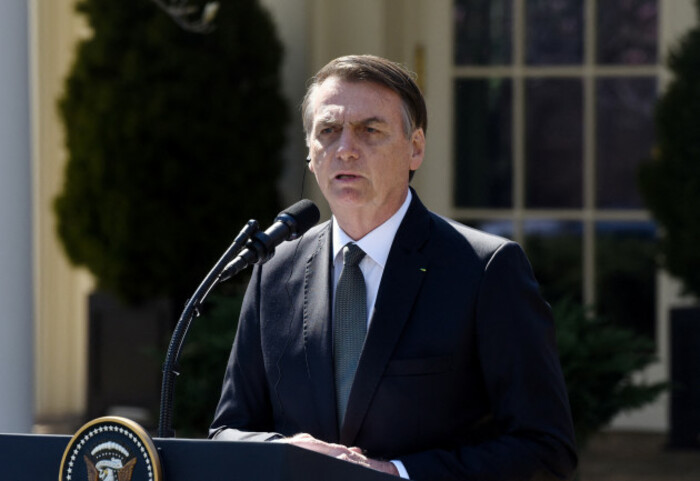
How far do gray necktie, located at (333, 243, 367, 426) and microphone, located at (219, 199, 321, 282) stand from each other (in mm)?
167

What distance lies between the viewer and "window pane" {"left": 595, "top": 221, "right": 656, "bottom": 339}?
7.36 metres

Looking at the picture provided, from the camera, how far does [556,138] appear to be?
7512mm

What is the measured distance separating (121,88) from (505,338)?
5.02m

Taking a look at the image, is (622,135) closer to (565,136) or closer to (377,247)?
(565,136)

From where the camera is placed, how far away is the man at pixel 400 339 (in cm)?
235

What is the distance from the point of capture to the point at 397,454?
7.81 ft

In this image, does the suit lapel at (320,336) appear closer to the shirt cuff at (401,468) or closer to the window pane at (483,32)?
the shirt cuff at (401,468)

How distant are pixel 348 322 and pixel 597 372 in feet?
9.35

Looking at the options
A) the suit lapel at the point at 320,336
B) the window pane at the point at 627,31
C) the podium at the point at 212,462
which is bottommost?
the podium at the point at 212,462

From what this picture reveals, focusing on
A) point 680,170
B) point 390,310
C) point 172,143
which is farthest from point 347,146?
point 172,143

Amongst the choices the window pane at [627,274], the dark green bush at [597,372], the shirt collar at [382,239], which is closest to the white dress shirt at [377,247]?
the shirt collar at [382,239]

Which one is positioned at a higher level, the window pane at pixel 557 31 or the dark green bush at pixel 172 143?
the window pane at pixel 557 31

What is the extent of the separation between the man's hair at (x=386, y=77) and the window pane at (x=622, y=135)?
5.11m

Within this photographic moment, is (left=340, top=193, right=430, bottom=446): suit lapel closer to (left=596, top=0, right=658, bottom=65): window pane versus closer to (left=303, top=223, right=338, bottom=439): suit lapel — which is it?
(left=303, top=223, right=338, bottom=439): suit lapel
